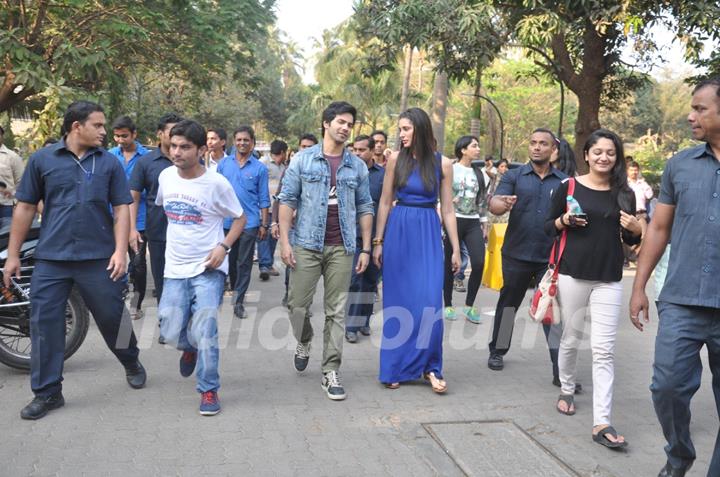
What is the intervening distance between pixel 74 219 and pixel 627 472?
354cm

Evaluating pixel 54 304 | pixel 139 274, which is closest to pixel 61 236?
pixel 54 304

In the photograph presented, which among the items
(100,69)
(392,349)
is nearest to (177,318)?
(392,349)

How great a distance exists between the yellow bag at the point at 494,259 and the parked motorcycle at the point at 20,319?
577 cm

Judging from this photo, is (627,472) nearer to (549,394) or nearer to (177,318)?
(549,394)

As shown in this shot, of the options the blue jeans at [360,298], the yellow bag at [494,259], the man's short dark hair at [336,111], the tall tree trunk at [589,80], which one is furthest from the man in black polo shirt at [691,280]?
the tall tree trunk at [589,80]

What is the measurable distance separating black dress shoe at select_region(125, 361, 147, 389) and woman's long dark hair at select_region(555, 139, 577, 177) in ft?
11.7

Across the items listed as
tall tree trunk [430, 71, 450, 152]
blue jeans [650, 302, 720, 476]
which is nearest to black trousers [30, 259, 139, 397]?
blue jeans [650, 302, 720, 476]

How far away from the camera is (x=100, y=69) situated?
12.5 metres

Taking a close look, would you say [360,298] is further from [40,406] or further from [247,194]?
[40,406]

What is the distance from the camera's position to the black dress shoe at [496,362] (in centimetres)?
612

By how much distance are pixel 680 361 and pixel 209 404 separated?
2.76 m

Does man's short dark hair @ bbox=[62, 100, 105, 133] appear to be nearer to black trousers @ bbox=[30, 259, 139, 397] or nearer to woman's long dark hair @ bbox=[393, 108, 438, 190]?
black trousers @ bbox=[30, 259, 139, 397]

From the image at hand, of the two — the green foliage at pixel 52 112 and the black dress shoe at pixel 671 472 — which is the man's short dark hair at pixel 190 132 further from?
the green foliage at pixel 52 112

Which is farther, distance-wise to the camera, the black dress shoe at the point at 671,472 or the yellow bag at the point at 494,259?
the yellow bag at the point at 494,259
